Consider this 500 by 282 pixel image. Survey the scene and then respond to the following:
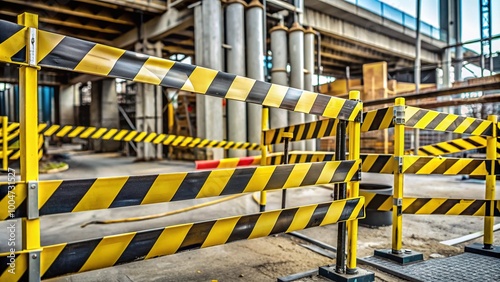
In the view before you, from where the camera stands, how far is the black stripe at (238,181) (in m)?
1.67

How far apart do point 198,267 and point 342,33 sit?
1340cm

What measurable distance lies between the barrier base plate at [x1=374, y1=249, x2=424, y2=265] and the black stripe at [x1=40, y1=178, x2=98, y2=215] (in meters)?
2.26

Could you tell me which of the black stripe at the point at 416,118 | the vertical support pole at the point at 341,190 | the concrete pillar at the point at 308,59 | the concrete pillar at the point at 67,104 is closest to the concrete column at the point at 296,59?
the concrete pillar at the point at 308,59

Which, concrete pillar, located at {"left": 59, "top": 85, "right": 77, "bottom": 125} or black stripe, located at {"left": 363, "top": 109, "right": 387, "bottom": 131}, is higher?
concrete pillar, located at {"left": 59, "top": 85, "right": 77, "bottom": 125}

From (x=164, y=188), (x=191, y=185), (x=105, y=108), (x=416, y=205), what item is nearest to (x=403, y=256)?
(x=416, y=205)

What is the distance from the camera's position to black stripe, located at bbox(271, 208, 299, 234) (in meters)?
1.84

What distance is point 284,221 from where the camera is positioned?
187cm

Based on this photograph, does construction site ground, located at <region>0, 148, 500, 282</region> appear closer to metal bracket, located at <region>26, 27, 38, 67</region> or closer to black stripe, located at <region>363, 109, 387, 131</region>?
black stripe, located at <region>363, 109, 387, 131</region>

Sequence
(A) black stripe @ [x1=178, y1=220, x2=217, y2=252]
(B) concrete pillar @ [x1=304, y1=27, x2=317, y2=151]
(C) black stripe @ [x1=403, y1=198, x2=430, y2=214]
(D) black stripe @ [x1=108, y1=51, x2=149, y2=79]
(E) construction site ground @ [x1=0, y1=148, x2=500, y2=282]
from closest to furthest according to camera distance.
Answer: (D) black stripe @ [x1=108, y1=51, x2=149, y2=79] → (A) black stripe @ [x1=178, y1=220, x2=217, y2=252] → (E) construction site ground @ [x1=0, y1=148, x2=500, y2=282] → (C) black stripe @ [x1=403, y1=198, x2=430, y2=214] → (B) concrete pillar @ [x1=304, y1=27, x2=317, y2=151]

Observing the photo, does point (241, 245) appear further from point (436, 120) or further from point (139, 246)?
point (436, 120)

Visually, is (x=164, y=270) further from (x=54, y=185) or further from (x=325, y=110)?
(x=325, y=110)

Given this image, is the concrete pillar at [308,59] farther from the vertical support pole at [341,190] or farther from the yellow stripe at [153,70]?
the yellow stripe at [153,70]

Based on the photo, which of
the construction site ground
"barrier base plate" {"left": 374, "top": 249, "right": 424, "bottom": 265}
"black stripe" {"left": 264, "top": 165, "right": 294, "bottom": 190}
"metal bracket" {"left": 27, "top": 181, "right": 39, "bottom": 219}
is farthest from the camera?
"barrier base plate" {"left": 374, "top": 249, "right": 424, "bottom": 265}

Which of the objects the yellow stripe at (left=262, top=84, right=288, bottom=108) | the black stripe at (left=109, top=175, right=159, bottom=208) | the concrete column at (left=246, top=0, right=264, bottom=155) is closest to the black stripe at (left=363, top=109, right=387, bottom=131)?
the yellow stripe at (left=262, top=84, right=288, bottom=108)
